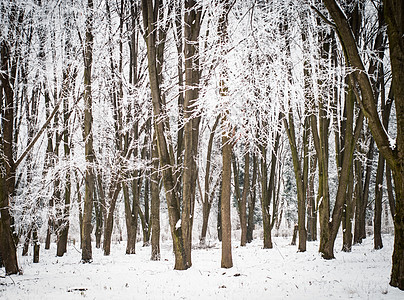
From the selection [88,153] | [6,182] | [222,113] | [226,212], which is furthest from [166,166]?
[88,153]

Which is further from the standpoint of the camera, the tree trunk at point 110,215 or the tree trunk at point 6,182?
the tree trunk at point 110,215

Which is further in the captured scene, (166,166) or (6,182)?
(6,182)

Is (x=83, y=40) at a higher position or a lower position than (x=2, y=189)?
higher

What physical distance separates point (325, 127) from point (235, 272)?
19.9ft

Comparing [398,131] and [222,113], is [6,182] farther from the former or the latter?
[398,131]

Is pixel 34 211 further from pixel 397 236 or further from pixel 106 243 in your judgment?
pixel 397 236

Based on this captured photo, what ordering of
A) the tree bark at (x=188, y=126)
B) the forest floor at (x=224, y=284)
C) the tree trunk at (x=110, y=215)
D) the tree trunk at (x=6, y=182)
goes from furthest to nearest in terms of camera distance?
the tree trunk at (x=110, y=215), the tree trunk at (x=6, y=182), the tree bark at (x=188, y=126), the forest floor at (x=224, y=284)

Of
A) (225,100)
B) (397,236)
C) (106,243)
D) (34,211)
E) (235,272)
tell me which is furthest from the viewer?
(106,243)

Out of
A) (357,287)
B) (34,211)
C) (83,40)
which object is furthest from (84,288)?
(83,40)

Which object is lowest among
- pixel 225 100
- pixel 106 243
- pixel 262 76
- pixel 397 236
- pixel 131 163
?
A: pixel 106 243

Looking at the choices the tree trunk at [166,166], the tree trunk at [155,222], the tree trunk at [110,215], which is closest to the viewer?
the tree trunk at [166,166]

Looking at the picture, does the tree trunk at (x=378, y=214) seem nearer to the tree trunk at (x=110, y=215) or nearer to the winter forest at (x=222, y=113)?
the winter forest at (x=222, y=113)

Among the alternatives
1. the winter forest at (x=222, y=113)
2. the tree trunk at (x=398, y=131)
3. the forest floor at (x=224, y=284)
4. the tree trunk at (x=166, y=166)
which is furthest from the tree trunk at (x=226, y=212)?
the tree trunk at (x=398, y=131)

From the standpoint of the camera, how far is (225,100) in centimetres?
748
